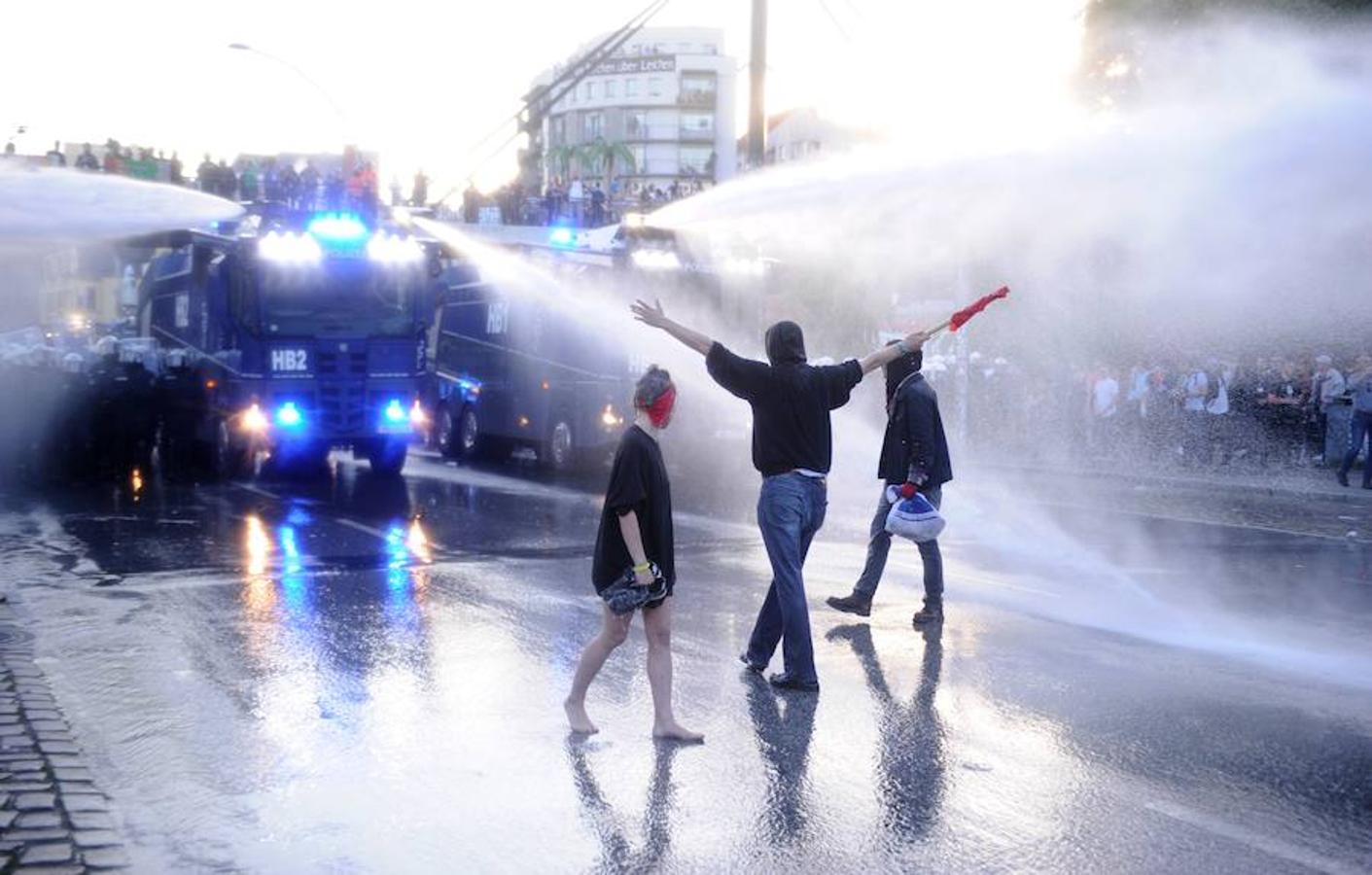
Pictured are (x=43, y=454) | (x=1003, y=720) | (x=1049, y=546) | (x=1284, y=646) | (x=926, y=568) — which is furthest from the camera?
(x=43, y=454)

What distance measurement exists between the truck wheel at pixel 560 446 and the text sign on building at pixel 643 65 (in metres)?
89.8

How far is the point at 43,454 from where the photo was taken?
2334 cm

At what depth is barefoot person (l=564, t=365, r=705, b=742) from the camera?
22.3 feet

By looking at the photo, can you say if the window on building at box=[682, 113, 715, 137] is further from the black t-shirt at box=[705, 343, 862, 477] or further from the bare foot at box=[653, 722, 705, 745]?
the bare foot at box=[653, 722, 705, 745]

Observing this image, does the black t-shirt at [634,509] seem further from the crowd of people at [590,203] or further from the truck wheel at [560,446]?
the crowd of people at [590,203]

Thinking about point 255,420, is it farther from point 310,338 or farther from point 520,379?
point 520,379

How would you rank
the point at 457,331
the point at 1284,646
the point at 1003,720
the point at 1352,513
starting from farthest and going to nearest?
the point at 457,331 → the point at 1352,513 → the point at 1284,646 → the point at 1003,720

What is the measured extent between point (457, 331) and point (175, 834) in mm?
20715

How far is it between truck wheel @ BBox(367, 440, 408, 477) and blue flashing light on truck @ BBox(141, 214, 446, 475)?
0.8 inches

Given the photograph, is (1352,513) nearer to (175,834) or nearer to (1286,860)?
(1286,860)

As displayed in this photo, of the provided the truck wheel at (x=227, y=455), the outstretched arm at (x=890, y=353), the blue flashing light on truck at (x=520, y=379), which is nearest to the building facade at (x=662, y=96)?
the blue flashing light on truck at (x=520, y=379)

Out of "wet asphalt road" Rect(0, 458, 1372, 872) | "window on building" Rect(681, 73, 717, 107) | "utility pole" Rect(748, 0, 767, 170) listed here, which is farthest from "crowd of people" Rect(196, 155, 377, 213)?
"window on building" Rect(681, 73, 717, 107)

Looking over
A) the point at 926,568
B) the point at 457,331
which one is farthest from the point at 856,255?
the point at 926,568

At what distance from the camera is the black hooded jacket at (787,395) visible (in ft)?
25.5
